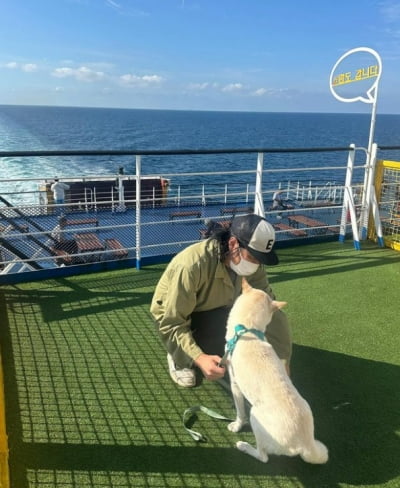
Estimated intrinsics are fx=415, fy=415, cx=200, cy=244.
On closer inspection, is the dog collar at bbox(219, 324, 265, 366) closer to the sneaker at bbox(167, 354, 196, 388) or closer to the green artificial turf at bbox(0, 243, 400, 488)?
the green artificial turf at bbox(0, 243, 400, 488)

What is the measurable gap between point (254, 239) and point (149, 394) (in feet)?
4.21

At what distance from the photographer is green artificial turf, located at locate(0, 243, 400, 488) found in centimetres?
212

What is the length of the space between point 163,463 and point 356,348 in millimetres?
1873

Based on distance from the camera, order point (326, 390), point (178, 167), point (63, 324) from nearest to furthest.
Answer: point (326, 390) < point (63, 324) < point (178, 167)

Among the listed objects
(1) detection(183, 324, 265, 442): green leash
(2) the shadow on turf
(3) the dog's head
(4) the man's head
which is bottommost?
(2) the shadow on turf

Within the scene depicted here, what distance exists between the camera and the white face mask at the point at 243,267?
235 centimetres

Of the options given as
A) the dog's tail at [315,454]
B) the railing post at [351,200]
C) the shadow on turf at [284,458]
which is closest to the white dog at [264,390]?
the dog's tail at [315,454]

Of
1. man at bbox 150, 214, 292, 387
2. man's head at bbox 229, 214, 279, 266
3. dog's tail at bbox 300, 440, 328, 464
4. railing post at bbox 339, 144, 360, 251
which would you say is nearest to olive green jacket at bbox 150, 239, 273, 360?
man at bbox 150, 214, 292, 387

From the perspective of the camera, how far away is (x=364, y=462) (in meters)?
2.20

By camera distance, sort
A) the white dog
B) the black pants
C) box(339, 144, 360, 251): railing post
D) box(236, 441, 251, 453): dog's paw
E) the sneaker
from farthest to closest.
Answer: box(339, 144, 360, 251): railing post → the sneaker → the black pants → box(236, 441, 251, 453): dog's paw → the white dog

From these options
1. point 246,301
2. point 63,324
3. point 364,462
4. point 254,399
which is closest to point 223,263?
point 246,301

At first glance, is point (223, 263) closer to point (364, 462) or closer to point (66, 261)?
point (364, 462)

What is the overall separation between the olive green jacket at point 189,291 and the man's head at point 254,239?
0.18 m

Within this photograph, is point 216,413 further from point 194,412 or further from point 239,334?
point 239,334
